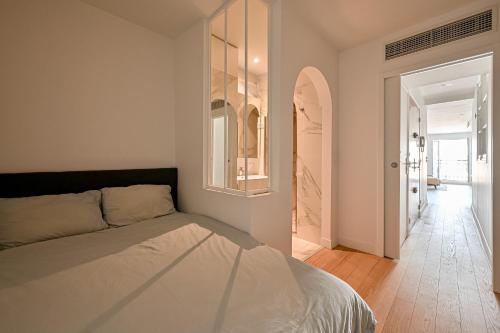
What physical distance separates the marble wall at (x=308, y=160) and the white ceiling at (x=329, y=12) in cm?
73

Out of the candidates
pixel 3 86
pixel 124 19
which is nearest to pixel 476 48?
pixel 124 19

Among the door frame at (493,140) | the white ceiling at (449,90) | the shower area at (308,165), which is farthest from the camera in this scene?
the white ceiling at (449,90)

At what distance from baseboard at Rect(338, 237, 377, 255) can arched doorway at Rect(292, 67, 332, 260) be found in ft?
0.82

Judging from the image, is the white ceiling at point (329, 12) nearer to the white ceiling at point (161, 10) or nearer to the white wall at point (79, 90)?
the white ceiling at point (161, 10)

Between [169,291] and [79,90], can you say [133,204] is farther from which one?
[169,291]

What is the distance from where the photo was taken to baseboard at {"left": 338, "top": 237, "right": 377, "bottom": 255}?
2613 mm

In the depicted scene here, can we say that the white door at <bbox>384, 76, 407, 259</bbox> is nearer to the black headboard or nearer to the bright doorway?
the bright doorway

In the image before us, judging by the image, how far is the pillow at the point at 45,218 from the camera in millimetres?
1422

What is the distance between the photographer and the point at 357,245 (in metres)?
2.73

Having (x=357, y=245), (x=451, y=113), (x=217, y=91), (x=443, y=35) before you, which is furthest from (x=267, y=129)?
(x=451, y=113)

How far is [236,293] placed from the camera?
2.94 ft

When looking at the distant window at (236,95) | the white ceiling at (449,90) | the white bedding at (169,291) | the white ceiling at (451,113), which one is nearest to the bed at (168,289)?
the white bedding at (169,291)

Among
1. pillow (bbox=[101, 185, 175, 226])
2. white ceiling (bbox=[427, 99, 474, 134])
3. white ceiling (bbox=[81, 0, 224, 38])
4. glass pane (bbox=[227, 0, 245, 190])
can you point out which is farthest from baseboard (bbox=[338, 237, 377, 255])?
white ceiling (bbox=[427, 99, 474, 134])

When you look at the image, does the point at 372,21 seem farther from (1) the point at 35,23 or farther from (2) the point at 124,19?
(1) the point at 35,23
